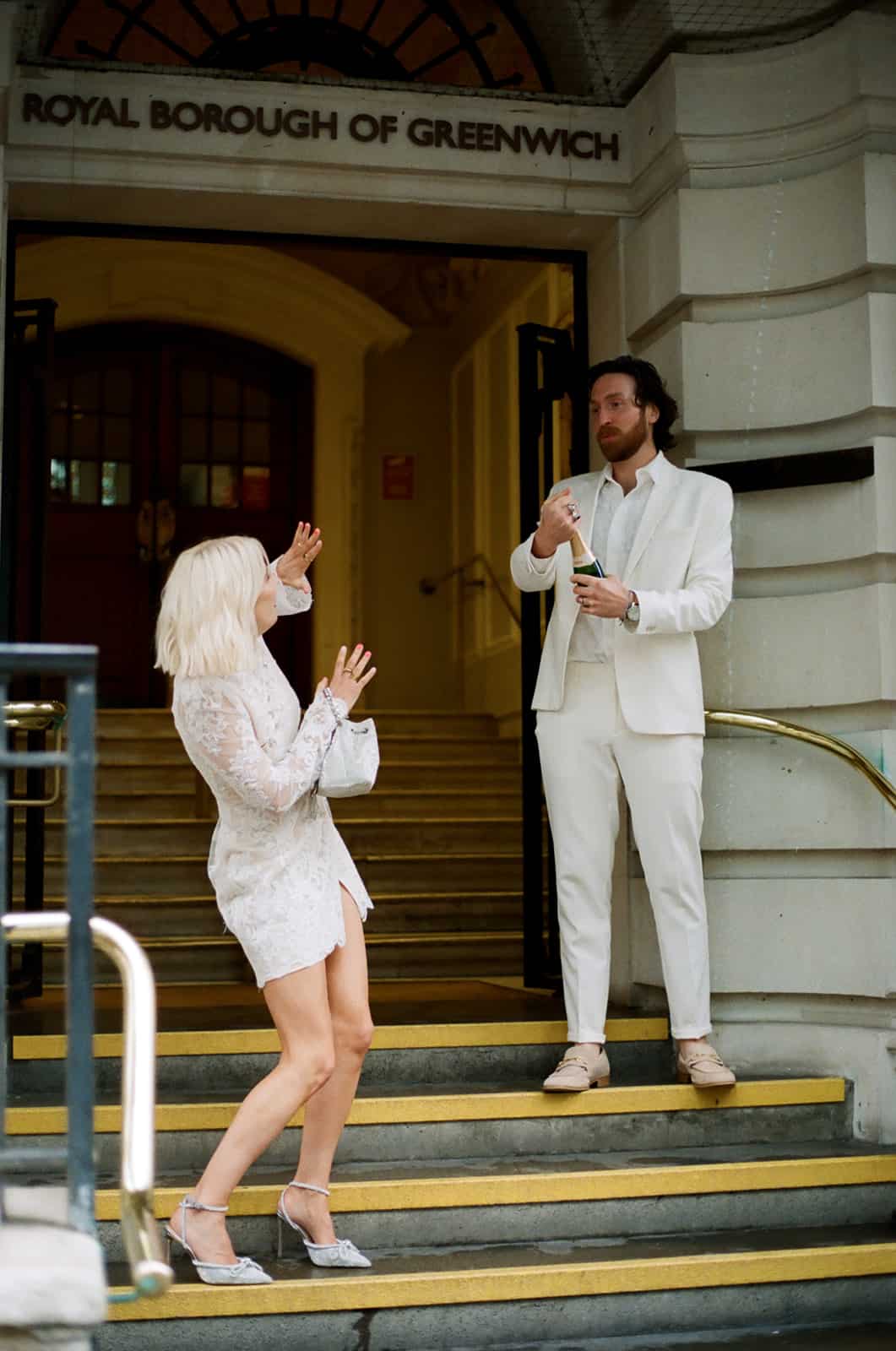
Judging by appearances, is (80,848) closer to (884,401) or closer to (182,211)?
(884,401)

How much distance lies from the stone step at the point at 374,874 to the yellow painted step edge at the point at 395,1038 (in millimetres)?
2740

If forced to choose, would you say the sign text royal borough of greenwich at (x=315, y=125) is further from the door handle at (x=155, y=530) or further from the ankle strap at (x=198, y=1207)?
the door handle at (x=155, y=530)

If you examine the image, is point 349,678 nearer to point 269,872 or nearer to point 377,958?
point 269,872

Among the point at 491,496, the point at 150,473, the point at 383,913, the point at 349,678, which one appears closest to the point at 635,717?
the point at 349,678

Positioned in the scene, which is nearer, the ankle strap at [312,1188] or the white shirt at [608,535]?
the ankle strap at [312,1188]

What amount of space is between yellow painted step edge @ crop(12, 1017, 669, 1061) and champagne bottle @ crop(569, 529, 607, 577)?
1.47 meters

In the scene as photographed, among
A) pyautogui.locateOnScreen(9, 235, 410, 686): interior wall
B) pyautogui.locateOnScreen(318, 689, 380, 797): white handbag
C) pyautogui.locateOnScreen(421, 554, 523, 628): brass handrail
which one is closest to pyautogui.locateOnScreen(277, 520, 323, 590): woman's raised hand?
pyautogui.locateOnScreen(318, 689, 380, 797): white handbag

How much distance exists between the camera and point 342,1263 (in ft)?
13.6

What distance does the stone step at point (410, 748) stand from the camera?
9.79m

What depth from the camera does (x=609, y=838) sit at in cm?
526

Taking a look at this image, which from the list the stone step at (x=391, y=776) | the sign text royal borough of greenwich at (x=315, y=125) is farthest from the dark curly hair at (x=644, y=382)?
the stone step at (x=391, y=776)

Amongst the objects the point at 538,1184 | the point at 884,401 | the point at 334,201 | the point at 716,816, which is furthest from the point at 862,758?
the point at 334,201

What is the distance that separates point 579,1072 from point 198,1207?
1.44 m

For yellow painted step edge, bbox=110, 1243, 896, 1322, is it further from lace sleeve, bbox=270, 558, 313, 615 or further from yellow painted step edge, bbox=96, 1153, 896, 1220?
lace sleeve, bbox=270, 558, 313, 615
